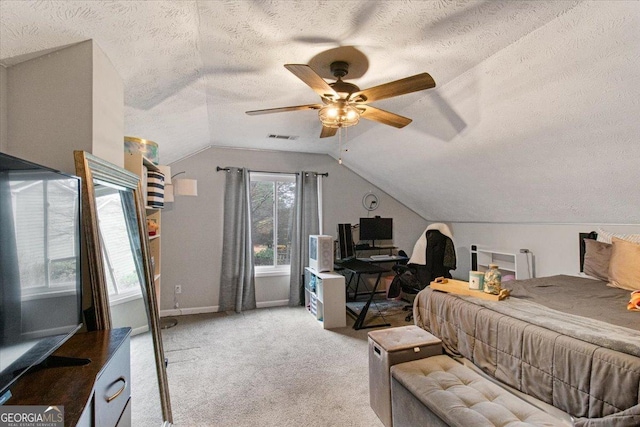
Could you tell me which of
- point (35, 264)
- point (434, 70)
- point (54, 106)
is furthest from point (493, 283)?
point (54, 106)

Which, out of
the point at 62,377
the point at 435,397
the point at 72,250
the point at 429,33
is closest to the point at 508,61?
the point at 429,33

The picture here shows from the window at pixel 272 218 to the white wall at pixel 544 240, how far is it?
2902 millimetres

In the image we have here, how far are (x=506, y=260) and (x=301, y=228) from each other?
2.94m

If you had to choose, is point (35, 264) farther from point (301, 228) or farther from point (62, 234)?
point (301, 228)

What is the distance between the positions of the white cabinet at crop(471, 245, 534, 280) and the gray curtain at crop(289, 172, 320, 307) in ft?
8.08

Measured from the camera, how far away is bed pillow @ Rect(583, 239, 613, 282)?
104 inches

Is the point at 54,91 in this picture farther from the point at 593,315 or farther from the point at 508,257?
the point at 508,257

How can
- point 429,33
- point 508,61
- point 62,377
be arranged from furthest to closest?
point 508,61 < point 429,33 < point 62,377

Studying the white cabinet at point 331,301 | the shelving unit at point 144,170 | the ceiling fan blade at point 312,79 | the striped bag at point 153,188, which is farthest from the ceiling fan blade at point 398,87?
the white cabinet at point 331,301

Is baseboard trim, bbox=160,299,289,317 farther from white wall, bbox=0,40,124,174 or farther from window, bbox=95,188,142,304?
white wall, bbox=0,40,124,174

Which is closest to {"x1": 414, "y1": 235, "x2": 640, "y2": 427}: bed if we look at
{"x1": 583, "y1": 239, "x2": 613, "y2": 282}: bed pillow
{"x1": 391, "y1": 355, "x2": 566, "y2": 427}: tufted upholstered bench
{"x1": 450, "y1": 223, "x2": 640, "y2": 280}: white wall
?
{"x1": 391, "y1": 355, "x2": 566, "y2": 427}: tufted upholstered bench

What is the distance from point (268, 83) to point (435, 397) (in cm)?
229

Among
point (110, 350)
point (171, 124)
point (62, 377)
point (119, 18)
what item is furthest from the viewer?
point (171, 124)

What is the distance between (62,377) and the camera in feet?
3.03
